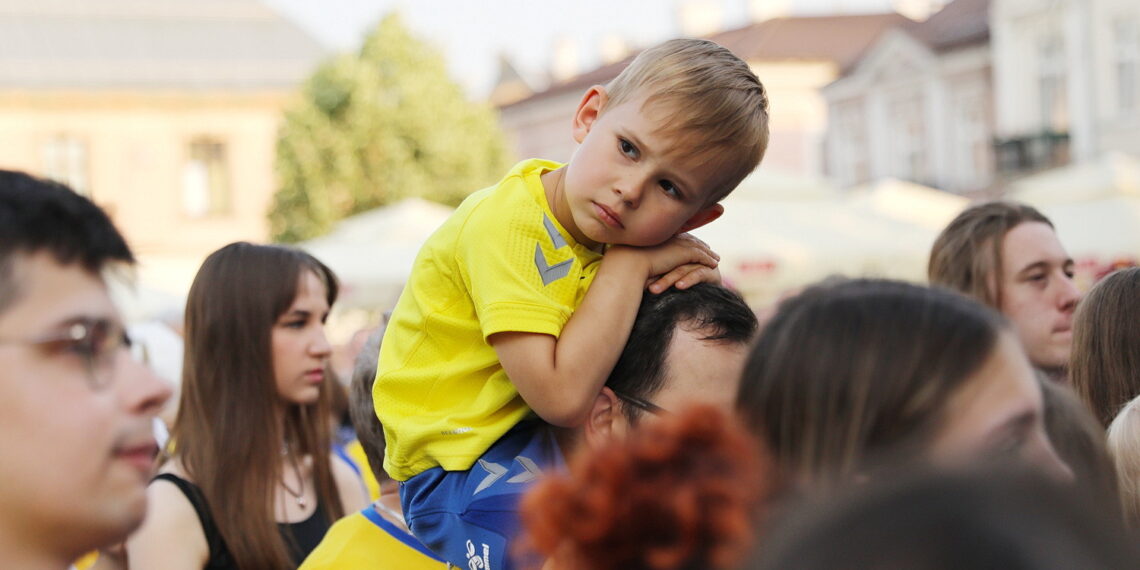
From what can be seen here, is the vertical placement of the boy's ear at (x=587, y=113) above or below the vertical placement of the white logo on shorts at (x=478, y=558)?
above

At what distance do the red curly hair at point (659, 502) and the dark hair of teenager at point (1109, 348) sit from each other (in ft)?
8.31

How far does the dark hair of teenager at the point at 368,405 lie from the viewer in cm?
362

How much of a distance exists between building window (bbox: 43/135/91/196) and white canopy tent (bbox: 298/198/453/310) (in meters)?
25.2

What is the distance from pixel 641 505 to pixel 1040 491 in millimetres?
373

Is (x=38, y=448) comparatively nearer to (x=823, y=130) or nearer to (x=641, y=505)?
(x=641, y=505)

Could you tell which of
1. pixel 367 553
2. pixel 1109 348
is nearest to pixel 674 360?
pixel 367 553

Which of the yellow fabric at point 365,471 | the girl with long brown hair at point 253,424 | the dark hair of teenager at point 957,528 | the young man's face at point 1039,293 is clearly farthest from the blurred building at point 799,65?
A: the dark hair of teenager at point 957,528

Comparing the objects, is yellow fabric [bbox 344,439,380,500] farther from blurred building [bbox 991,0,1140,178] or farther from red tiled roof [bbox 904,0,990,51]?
red tiled roof [bbox 904,0,990,51]

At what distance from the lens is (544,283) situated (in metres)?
2.57

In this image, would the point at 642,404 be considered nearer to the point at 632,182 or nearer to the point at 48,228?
the point at 632,182

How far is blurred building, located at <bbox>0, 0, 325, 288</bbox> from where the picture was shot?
38.1 metres

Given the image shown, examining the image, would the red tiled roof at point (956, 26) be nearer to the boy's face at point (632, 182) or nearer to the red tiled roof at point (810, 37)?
the red tiled roof at point (810, 37)

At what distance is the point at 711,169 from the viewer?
2.55m

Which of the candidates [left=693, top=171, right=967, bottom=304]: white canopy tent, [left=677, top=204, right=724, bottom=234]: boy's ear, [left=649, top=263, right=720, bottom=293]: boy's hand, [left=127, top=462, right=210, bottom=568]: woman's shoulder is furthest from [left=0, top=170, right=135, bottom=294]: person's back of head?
[left=693, top=171, right=967, bottom=304]: white canopy tent
